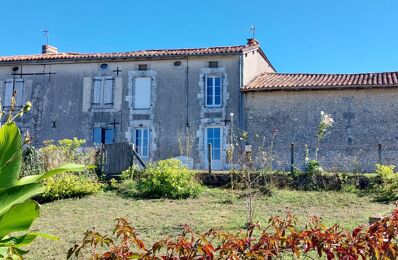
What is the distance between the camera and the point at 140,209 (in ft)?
34.3

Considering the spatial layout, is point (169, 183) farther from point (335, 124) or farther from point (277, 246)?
point (277, 246)

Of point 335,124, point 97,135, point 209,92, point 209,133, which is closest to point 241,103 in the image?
point 209,92

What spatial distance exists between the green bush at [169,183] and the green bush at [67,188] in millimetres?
1255

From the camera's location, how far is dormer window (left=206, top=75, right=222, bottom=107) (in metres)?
19.5

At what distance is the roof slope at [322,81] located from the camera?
17923 millimetres

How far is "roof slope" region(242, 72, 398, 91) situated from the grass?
712cm

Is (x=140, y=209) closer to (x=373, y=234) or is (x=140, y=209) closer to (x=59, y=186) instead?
(x=59, y=186)

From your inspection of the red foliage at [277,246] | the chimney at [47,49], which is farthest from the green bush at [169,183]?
the chimney at [47,49]

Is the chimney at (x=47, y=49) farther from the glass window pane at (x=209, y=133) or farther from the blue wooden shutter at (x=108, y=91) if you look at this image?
the glass window pane at (x=209, y=133)

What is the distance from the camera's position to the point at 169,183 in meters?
11.9

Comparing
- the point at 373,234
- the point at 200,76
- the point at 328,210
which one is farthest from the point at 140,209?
the point at 200,76

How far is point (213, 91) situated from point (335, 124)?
15.8ft

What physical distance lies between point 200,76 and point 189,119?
1.76 meters

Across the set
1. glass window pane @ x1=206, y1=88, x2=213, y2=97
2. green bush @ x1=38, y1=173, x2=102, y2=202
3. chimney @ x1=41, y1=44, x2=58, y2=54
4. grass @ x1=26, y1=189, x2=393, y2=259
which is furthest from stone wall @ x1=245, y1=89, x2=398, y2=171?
chimney @ x1=41, y1=44, x2=58, y2=54
